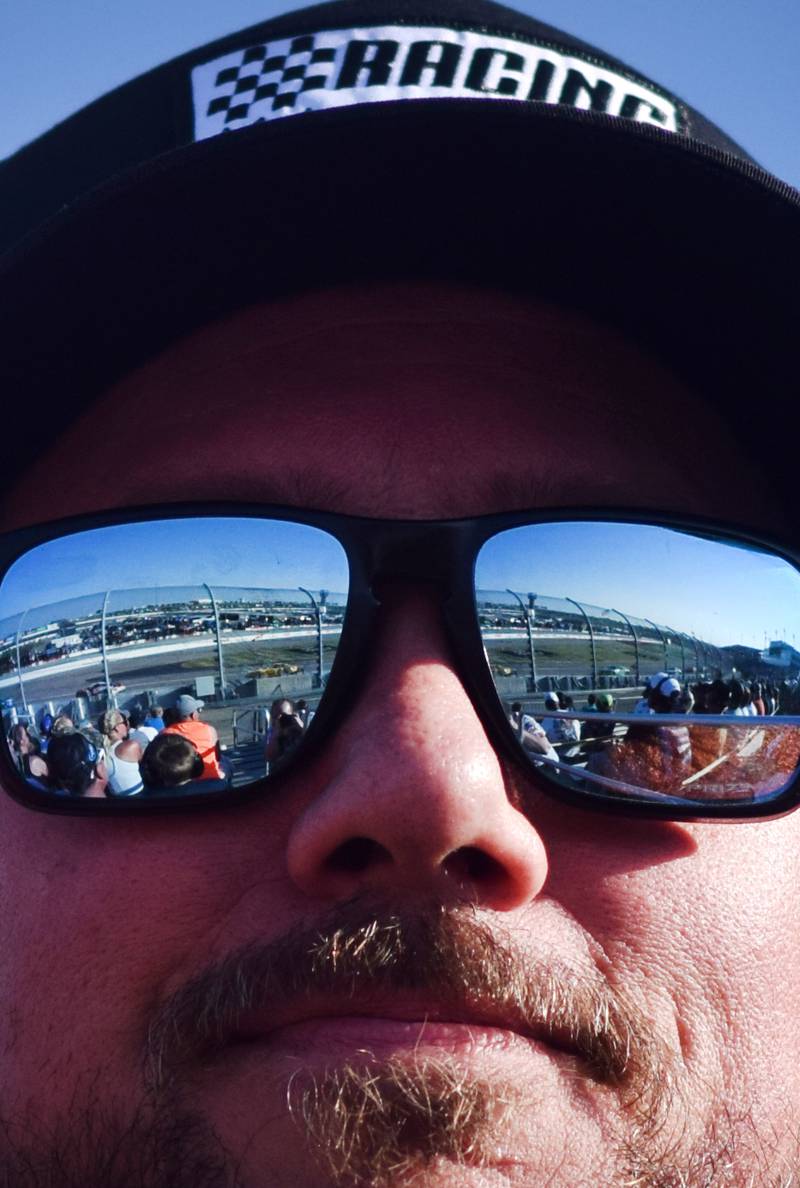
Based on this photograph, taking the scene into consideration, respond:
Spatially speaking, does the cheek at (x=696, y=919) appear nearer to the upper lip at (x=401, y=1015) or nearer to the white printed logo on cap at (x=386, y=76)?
the upper lip at (x=401, y=1015)

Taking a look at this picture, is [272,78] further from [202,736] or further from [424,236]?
[202,736]

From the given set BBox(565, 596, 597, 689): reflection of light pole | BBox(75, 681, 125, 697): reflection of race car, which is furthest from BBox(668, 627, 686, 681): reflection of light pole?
BBox(75, 681, 125, 697): reflection of race car

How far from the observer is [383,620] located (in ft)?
4.35

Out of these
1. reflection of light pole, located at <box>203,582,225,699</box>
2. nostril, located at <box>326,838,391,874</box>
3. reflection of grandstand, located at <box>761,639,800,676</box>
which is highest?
reflection of light pole, located at <box>203,582,225,699</box>

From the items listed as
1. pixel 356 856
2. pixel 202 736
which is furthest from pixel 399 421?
pixel 356 856

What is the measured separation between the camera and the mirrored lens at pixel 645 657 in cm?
134

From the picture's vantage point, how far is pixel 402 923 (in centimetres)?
115

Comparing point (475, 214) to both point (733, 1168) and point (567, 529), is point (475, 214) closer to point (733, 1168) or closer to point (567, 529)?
point (567, 529)

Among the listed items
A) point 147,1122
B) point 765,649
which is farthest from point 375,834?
point 765,649

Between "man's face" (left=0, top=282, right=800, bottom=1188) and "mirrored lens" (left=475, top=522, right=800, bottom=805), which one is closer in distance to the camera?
"man's face" (left=0, top=282, right=800, bottom=1188)

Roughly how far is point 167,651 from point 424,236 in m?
0.93

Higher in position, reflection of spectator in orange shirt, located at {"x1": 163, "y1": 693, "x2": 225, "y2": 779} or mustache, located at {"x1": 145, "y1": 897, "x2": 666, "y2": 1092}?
reflection of spectator in orange shirt, located at {"x1": 163, "y1": 693, "x2": 225, "y2": 779}

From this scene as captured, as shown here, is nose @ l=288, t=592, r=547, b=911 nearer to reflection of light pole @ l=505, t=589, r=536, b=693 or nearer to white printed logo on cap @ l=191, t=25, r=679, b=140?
reflection of light pole @ l=505, t=589, r=536, b=693

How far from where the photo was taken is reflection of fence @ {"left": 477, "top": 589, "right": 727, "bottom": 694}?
4.37 ft
